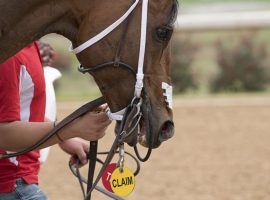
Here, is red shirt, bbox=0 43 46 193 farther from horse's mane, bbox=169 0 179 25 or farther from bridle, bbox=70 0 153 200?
horse's mane, bbox=169 0 179 25

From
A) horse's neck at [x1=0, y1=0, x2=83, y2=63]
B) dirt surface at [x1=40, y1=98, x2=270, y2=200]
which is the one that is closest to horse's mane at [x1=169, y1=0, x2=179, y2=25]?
horse's neck at [x1=0, y1=0, x2=83, y2=63]

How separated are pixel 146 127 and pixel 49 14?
614 millimetres

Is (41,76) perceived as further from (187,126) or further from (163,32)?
(187,126)

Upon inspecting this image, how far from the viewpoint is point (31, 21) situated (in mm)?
3090

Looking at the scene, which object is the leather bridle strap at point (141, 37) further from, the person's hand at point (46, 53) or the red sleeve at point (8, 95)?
the person's hand at point (46, 53)

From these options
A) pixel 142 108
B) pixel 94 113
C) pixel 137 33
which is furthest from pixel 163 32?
pixel 94 113

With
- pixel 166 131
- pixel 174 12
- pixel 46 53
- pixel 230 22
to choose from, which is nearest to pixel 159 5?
pixel 174 12

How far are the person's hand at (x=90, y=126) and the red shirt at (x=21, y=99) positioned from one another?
0.92 ft

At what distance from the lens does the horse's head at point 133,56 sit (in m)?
3.02

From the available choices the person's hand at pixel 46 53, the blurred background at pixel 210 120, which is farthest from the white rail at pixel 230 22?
the person's hand at pixel 46 53

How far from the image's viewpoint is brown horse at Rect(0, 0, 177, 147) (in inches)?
119

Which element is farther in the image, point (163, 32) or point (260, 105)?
point (260, 105)

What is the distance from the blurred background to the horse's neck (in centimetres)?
404

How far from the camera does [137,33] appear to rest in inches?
119
